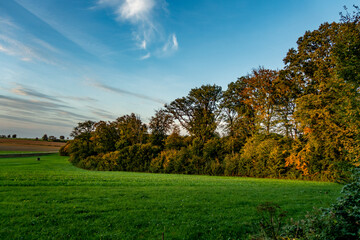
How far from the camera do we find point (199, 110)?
1465 inches

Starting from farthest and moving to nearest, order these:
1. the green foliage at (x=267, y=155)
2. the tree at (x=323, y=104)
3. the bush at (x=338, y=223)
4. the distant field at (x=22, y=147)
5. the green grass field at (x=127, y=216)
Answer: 1. the distant field at (x=22, y=147)
2. the green foliage at (x=267, y=155)
3. the tree at (x=323, y=104)
4. the green grass field at (x=127, y=216)
5. the bush at (x=338, y=223)

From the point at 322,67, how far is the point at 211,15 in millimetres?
13650

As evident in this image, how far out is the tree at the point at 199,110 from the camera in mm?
33625

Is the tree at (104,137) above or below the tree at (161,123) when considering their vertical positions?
below

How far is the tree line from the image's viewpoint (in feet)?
49.1

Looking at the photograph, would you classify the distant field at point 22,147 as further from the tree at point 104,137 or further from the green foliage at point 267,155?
the green foliage at point 267,155

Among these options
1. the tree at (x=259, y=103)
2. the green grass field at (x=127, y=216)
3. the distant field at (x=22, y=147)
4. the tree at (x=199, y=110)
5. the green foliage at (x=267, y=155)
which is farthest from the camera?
the distant field at (x=22, y=147)

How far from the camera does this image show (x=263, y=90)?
949 inches

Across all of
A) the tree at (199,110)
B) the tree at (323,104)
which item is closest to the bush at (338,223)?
the tree at (323,104)

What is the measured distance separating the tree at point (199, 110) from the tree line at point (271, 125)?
183mm

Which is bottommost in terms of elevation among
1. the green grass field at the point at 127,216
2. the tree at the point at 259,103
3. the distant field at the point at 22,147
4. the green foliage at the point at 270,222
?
the distant field at the point at 22,147

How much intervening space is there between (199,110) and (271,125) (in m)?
16.5

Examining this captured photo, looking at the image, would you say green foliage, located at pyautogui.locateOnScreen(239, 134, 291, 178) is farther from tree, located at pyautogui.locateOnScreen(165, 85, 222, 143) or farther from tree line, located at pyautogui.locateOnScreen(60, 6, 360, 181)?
tree, located at pyautogui.locateOnScreen(165, 85, 222, 143)

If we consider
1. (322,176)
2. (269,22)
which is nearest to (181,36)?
(269,22)
